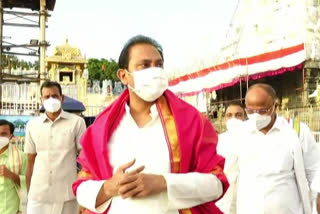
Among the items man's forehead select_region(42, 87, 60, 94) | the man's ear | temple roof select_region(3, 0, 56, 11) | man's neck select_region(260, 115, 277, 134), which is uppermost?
temple roof select_region(3, 0, 56, 11)

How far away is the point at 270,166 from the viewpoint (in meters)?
3.78

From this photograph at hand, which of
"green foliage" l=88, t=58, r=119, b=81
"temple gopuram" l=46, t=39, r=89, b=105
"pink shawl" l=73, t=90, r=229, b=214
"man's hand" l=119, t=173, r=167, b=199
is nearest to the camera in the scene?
"man's hand" l=119, t=173, r=167, b=199

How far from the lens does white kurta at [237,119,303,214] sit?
3734 mm

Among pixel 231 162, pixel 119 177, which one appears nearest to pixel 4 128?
pixel 231 162

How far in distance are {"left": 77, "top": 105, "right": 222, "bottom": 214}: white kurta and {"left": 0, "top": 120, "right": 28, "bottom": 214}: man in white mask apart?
9.82ft

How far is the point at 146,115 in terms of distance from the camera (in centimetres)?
245

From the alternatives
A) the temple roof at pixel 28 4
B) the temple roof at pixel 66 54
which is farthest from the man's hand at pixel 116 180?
the temple roof at pixel 66 54

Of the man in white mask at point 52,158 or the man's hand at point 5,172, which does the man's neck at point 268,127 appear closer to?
the man in white mask at point 52,158

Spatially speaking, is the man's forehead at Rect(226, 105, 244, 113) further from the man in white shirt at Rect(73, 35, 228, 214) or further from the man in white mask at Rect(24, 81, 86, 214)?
the man in white shirt at Rect(73, 35, 228, 214)

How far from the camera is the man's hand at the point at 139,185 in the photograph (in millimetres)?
2100

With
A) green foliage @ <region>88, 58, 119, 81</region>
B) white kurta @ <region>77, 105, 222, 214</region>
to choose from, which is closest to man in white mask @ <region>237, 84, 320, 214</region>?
white kurta @ <region>77, 105, 222, 214</region>

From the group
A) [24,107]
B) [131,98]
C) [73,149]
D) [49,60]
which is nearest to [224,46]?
[24,107]

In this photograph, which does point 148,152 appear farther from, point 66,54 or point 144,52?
point 66,54

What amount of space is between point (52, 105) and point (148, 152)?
287cm
